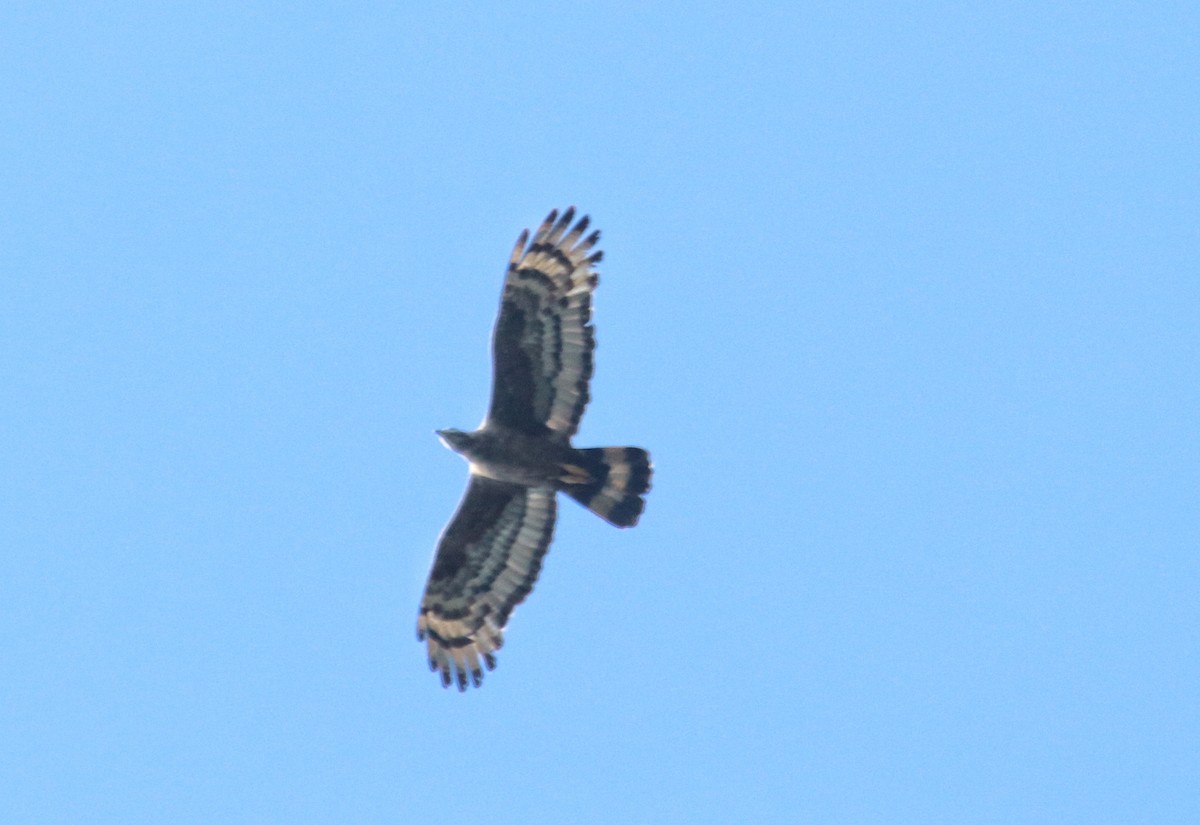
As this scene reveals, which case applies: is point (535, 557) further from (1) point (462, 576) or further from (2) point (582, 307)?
(2) point (582, 307)

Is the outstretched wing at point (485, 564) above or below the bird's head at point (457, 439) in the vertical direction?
below

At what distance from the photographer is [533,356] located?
17.9m

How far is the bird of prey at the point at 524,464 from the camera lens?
17.8m

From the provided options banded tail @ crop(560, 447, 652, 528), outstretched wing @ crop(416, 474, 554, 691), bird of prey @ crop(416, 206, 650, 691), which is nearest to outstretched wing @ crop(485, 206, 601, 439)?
bird of prey @ crop(416, 206, 650, 691)

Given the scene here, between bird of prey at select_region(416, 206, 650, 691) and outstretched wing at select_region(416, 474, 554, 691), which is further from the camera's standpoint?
outstretched wing at select_region(416, 474, 554, 691)

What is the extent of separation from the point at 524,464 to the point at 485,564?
3.96ft

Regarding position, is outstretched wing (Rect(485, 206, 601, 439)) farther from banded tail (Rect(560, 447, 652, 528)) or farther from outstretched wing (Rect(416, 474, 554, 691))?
outstretched wing (Rect(416, 474, 554, 691))

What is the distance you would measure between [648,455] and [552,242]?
2.20 meters

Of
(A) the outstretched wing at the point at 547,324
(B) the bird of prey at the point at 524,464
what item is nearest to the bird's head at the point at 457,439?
(B) the bird of prey at the point at 524,464

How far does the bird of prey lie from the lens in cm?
1784

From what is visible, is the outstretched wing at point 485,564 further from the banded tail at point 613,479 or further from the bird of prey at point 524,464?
the banded tail at point 613,479

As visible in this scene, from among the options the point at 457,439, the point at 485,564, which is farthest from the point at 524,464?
the point at 485,564

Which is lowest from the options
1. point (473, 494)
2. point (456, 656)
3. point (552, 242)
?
point (456, 656)

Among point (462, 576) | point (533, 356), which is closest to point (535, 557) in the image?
point (462, 576)
